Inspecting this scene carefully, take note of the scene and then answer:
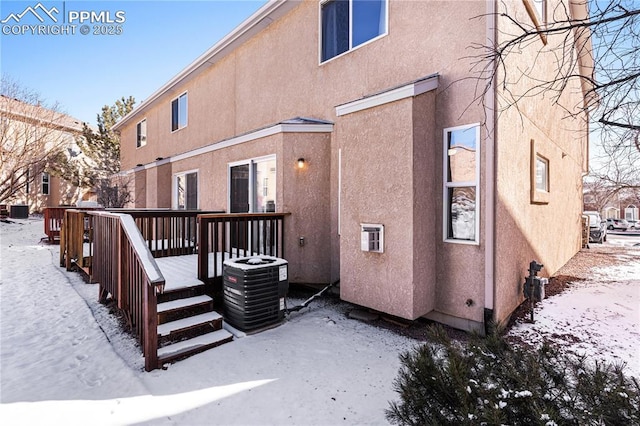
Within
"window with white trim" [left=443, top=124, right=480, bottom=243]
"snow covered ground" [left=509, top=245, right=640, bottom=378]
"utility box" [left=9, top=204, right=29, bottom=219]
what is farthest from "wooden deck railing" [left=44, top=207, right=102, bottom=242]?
"snow covered ground" [left=509, top=245, right=640, bottom=378]

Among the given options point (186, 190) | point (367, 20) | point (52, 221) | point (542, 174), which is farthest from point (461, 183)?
point (52, 221)

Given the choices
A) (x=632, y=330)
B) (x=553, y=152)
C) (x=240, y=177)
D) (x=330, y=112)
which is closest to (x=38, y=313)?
(x=240, y=177)

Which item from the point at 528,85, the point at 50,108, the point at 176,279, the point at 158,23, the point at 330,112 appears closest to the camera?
the point at 176,279

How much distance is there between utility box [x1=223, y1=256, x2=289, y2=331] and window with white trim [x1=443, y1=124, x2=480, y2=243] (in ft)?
8.23

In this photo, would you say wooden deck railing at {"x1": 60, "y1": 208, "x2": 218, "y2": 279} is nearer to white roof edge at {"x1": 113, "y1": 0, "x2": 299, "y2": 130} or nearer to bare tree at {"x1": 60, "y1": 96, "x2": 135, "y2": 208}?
white roof edge at {"x1": 113, "y1": 0, "x2": 299, "y2": 130}

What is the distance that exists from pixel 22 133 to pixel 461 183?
22157 mm

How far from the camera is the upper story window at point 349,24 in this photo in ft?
18.7

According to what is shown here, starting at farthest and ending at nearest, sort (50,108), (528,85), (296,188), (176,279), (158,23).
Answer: (50,108), (158,23), (296,188), (528,85), (176,279)

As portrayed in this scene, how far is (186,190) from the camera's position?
390 inches

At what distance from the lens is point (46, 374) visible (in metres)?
3.24

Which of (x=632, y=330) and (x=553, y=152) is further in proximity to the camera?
(x=553, y=152)

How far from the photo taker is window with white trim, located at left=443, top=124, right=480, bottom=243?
4301 millimetres

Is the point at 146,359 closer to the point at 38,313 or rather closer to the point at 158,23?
the point at 38,313

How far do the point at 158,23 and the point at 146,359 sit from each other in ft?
34.8
